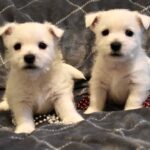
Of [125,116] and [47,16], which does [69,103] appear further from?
[47,16]

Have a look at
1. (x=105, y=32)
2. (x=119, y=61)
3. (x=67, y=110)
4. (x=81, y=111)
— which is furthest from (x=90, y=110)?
(x=105, y=32)

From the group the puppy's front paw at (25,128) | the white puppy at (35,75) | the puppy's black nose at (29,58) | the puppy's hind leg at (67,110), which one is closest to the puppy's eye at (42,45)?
the white puppy at (35,75)

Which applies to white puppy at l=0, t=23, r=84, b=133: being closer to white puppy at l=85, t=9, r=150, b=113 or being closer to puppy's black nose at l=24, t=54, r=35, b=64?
puppy's black nose at l=24, t=54, r=35, b=64

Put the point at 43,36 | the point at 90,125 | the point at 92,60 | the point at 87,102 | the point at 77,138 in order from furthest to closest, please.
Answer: the point at 92,60, the point at 87,102, the point at 43,36, the point at 90,125, the point at 77,138

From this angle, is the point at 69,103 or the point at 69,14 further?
the point at 69,14

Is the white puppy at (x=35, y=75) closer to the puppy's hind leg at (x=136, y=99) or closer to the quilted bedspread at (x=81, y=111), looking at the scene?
the quilted bedspread at (x=81, y=111)

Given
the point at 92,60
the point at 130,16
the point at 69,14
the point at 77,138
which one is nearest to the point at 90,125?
the point at 77,138
